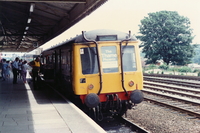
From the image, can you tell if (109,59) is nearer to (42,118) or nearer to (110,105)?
(110,105)

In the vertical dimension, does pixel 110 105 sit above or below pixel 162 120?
above

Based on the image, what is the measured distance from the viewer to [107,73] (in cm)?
885

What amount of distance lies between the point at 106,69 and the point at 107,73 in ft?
0.45

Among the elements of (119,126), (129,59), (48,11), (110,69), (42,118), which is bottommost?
(119,126)

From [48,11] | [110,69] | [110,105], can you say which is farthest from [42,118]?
[48,11]

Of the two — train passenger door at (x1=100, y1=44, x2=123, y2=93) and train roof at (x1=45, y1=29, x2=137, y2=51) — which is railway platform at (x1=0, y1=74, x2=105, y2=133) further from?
train roof at (x1=45, y1=29, x2=137, y2=51)

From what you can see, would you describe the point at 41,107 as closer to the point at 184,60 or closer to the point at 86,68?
the point at 86,68

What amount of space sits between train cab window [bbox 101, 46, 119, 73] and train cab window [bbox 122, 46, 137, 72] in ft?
0.96

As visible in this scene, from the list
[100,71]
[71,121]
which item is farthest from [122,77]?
[71,121]

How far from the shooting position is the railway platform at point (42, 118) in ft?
21.3

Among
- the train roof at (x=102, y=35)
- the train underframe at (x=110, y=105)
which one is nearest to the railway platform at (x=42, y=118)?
the train underframe at (x=110, y=105)

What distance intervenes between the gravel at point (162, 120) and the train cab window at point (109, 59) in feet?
6.16

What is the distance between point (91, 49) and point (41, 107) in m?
2.60

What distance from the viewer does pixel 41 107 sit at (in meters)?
9.48
